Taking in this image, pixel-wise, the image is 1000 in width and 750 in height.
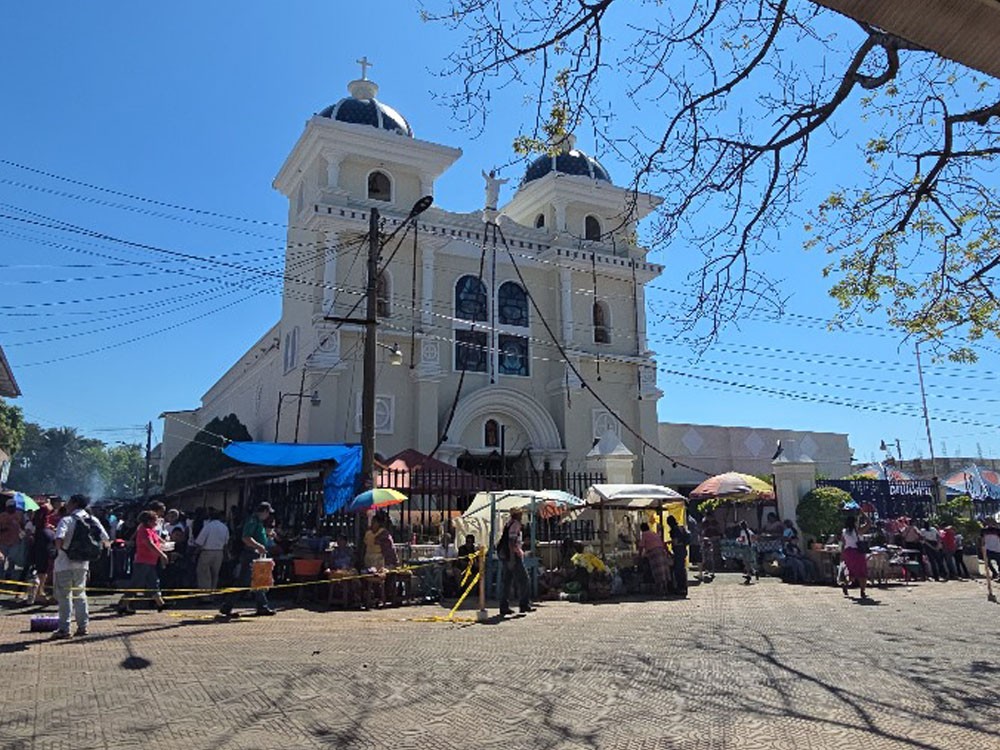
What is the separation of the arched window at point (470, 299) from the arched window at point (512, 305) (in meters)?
0.72

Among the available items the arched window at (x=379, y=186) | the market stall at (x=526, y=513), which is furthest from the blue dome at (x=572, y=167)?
→ the market stall at (x=526, y=513)

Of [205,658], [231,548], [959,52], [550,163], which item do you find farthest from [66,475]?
[959,52]

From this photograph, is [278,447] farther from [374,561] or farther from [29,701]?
[29,701]

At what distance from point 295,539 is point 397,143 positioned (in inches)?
651

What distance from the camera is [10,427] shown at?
54.1 metres

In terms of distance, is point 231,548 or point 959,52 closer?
point 959,52

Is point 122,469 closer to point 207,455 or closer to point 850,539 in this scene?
point 207,455

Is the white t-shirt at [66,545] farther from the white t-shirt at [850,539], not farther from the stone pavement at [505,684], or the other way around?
the white t-shirt at [850,539]

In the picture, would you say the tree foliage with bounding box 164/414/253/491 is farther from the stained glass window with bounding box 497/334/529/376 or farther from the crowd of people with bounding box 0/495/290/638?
the crowd of people with bounding box 0/495/290/638

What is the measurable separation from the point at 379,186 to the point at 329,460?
15.2 metres

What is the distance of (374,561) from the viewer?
511 inches

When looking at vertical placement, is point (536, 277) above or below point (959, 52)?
above

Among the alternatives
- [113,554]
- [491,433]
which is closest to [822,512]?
[491,433]

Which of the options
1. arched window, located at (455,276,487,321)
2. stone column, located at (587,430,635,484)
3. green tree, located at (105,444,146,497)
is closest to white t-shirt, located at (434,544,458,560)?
stone column, located at (587,430,635,484)
